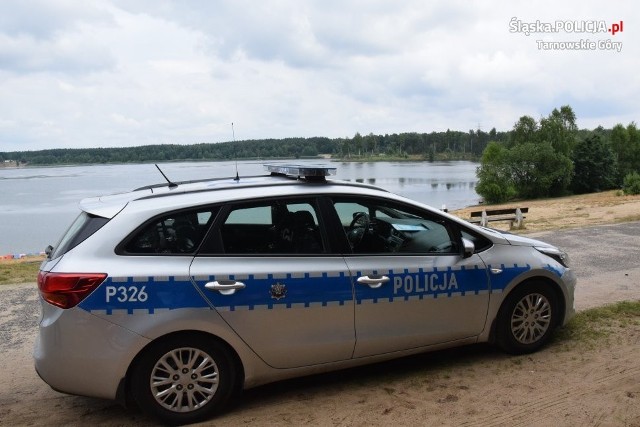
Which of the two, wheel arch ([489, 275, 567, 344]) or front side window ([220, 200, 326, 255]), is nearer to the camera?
front side window ([220, 200, 326, 255])

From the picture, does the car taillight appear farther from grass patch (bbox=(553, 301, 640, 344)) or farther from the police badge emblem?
grass patch (bbox=(553, 301, 640, 344))

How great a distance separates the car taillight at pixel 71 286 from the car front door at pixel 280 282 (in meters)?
0.60

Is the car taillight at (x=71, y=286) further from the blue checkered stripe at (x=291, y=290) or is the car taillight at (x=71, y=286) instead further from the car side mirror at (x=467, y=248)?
the car side mirror at (x=467, y=248)

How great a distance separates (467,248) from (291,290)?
4.73 feet

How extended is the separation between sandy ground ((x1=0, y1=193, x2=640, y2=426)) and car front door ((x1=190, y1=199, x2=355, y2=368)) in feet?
1.15

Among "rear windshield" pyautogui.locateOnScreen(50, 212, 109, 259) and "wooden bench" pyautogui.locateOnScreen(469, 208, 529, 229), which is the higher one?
"rear windshield" pyautogui.locateOnScreen(50, 212, 109, 259)

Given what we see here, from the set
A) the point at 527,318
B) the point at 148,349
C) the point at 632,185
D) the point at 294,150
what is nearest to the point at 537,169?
the point at 632,185

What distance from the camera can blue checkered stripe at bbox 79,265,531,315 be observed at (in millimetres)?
3219

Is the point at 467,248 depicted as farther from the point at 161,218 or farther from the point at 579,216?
the point at 579,216

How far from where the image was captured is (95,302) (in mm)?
3168

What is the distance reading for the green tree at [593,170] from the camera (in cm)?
6384

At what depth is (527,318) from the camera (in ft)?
14.5

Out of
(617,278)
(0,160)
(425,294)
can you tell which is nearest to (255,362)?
(425,294)

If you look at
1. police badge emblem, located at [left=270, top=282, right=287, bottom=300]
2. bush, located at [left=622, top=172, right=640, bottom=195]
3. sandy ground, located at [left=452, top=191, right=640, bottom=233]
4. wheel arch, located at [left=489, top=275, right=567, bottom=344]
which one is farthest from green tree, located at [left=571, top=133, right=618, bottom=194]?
police badge emblem, located at [left=270, top=282, right=287, bottom=300]
